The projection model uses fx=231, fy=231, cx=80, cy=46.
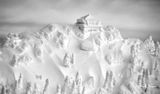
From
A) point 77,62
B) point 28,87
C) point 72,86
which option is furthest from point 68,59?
point 28,87

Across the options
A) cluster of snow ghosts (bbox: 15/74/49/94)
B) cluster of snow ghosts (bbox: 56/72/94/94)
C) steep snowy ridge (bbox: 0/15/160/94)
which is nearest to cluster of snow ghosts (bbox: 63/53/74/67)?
steep snowy ridge (bbox: 0/15/160/94)

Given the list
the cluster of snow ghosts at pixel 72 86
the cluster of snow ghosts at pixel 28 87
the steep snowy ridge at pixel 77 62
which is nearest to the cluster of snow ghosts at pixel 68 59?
the steep snowy ridge at pixel 77 62

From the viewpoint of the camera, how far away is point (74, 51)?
10469 millimetres

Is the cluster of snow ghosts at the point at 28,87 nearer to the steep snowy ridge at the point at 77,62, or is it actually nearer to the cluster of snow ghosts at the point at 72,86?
the steep snowy ridge at the point at 77,62

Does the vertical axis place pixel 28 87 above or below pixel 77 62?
below

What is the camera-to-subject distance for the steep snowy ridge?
9.20 metres

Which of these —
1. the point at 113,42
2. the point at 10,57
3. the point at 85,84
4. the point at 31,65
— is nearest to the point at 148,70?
the point at 113,42

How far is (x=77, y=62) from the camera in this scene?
10172 mm

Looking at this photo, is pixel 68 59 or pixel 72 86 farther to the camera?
pixel 68 59

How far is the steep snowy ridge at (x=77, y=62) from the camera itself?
30.2ft

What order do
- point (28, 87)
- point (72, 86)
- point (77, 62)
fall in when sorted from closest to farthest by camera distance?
point (28, 87) → point (72, 86) → point (77, 62)

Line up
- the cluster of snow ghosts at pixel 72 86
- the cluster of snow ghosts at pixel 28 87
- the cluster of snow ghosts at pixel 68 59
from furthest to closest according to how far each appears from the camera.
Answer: the cluster of snow ghosts at pixel 68 59
the cluster of snow ghosts at pixel 72 86
the cluster of snow ghosts at pixel 28 87

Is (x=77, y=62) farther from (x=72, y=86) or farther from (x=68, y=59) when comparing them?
(x=72, y=86)

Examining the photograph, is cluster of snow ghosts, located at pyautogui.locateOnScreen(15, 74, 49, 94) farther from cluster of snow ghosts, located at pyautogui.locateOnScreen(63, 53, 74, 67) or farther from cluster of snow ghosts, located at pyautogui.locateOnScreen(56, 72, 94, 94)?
cluster of snow ghosts, located at pyautogui.locateOnScreen(63, 53, 74, 67)
